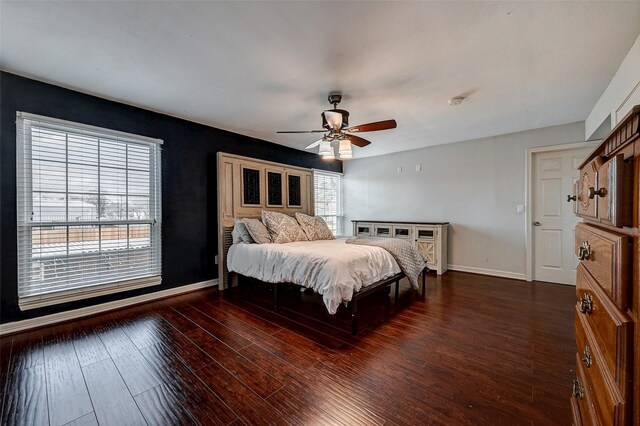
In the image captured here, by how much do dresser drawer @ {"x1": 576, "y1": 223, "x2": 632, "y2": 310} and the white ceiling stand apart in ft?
5.35

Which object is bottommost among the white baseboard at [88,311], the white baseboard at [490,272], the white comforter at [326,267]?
the white baseboard at [88,311]

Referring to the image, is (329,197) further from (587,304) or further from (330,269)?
(587,304)

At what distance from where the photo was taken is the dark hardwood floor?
59.0 inches

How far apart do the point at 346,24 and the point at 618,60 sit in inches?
92.8

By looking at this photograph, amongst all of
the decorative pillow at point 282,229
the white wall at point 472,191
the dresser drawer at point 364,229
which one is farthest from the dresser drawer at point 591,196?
the dresser drawer at point 364,229

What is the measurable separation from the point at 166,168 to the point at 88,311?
1.87 m

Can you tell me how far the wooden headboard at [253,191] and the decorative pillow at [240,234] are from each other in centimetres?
22

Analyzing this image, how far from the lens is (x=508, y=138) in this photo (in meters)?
4.27

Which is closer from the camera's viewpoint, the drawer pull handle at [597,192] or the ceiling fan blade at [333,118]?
the drawer pull handle at [597,192]

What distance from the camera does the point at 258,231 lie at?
3.66 meters

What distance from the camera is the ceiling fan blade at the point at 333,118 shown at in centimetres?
276

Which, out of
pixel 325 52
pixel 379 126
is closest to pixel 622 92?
pixel 379 126

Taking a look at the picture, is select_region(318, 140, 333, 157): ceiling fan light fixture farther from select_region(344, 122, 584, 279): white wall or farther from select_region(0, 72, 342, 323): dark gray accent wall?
select_region(344, 122, 584, 279): white wall

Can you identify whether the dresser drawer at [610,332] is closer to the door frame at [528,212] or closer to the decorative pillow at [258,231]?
the decorative pillow at [258,231]
